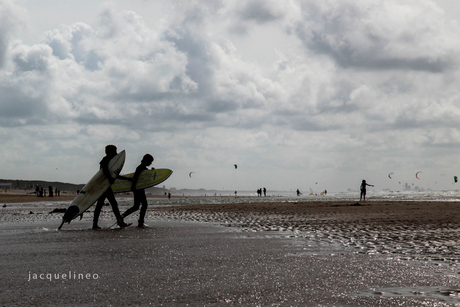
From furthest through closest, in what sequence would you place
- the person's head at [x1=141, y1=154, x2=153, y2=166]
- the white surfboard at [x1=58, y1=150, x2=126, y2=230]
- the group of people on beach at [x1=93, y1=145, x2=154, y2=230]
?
the person's head at [x1=141, y1=154, x2=153, y2=166] < the white surfboard at [x1=58, y1=150, x2=126, y2=230] < the group of people on beach at [x1=93, y1=145, x2=154, y2=230]

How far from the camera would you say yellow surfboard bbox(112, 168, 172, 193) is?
11125 millimetres

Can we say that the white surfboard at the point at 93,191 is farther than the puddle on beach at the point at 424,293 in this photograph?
Yes

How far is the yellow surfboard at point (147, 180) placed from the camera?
11.1 meters

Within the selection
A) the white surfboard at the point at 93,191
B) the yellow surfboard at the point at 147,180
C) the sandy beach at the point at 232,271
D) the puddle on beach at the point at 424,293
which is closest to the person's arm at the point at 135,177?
the yellow surfboard at the point at 147,180

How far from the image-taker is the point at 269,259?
542 cm

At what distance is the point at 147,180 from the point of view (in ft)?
36.7

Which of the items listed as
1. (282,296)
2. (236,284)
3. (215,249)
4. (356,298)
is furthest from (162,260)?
(356,298)

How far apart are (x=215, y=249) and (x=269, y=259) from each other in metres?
1.25

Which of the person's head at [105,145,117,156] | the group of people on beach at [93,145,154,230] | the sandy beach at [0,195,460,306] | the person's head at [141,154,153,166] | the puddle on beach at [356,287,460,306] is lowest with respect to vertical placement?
the sandy beach at [0,195,460,306]

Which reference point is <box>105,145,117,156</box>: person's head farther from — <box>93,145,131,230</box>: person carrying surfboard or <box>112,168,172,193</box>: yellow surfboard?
<box>112,168,172,193</box>: yellow surfboard

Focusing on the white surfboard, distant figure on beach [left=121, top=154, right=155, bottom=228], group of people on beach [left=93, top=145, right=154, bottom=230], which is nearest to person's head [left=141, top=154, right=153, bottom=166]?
distant figure on beach [left=121, top=154, right=155, bottom=228]

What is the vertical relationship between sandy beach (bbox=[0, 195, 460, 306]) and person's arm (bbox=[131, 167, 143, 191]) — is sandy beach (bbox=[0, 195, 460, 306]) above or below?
below

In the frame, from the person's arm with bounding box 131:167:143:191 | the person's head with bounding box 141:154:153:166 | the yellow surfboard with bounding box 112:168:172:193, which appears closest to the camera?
the person's arm with bounding box 131:167:143:191

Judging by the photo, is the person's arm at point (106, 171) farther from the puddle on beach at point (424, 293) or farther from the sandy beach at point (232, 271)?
the puddle on beach at point (424, 293)
